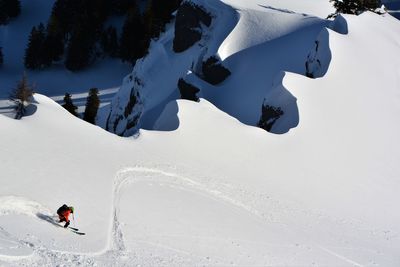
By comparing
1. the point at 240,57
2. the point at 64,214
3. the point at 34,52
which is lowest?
the point at 34,52

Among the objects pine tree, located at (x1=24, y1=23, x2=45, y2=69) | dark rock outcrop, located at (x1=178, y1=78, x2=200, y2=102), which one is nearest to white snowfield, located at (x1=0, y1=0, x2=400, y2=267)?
dark rock outcrop, located at (x1=178, y1=78, x2=200, y2=102)

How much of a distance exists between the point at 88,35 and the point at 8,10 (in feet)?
63.5

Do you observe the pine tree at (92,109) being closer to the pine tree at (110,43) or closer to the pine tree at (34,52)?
the pine tree at (110,43)

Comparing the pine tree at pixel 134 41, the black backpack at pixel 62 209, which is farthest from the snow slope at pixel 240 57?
the pine tree at pixel 134 41

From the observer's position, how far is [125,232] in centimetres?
2136

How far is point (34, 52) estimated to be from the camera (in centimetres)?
8050

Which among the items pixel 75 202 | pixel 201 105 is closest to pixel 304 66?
pixel 201 105

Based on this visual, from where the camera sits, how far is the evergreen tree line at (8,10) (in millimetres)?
90188

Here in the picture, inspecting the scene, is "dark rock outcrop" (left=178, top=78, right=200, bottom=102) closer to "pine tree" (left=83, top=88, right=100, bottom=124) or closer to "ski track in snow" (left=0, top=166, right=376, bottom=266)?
"ski track in snow" (left=0, top=166, right=376, bottom=266)

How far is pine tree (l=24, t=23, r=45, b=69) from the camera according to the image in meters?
80.4

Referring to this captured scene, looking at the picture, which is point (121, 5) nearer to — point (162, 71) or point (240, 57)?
point (162, 71)

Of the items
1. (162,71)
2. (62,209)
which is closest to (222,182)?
(62,209)

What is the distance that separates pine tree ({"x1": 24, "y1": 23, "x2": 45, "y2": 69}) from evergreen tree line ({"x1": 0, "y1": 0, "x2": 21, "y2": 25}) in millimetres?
12420

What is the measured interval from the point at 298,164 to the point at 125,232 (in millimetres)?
13891
